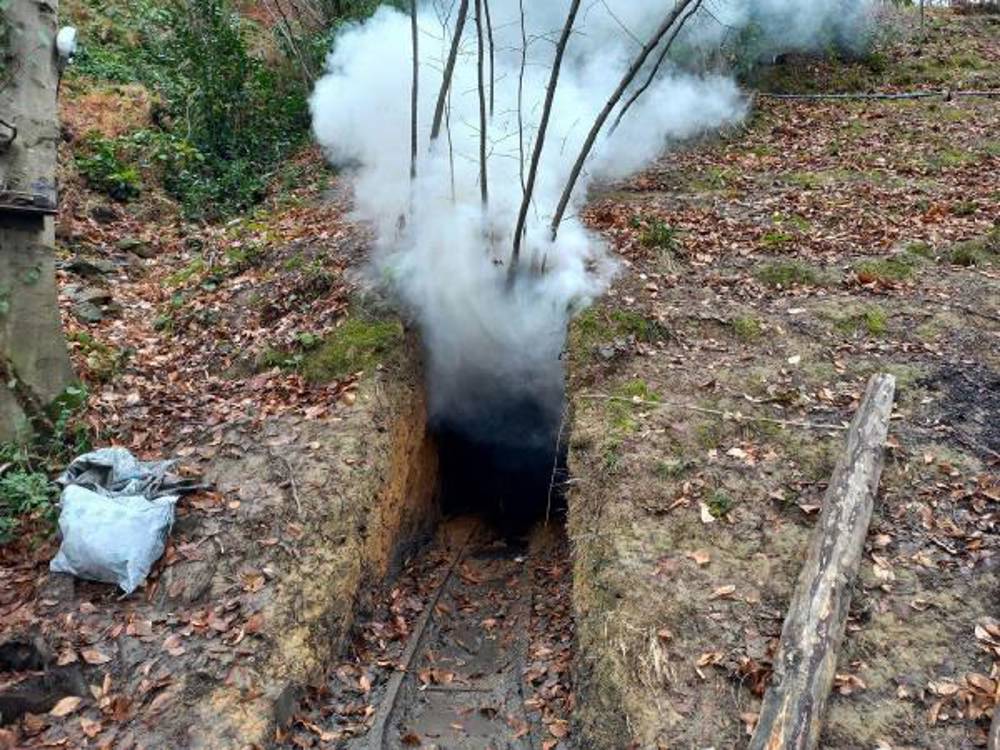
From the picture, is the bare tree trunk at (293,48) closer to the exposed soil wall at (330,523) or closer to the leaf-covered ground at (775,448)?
the leaf-covered ground at (775,448)

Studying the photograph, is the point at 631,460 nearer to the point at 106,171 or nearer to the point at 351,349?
the point at 351,349

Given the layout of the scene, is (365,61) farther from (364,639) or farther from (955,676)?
(955,676)

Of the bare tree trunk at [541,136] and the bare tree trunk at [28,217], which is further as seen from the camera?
the bare tree trunk at [541,136]

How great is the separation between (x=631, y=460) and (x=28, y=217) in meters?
4.55

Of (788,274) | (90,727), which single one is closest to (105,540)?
(90,727)

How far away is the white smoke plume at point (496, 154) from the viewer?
736 cm

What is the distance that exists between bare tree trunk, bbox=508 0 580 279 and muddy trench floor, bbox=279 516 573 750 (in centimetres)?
270

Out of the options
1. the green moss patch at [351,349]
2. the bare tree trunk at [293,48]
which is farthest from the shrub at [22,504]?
the bare tree trunk at [293,48]

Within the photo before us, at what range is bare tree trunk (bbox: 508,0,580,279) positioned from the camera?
19.4 ft

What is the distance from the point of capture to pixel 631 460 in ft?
18.2

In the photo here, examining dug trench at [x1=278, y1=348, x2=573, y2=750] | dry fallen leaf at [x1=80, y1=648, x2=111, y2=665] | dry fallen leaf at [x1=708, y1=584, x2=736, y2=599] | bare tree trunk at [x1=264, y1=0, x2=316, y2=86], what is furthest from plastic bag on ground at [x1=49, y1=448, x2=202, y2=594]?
bare tree trunk at [x1=264, y1=0, x2=316, y2=86]

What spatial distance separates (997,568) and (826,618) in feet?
3.88

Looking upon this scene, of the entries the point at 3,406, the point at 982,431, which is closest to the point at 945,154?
the point at 982,431

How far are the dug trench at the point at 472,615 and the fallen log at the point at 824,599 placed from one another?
56.0 inches
